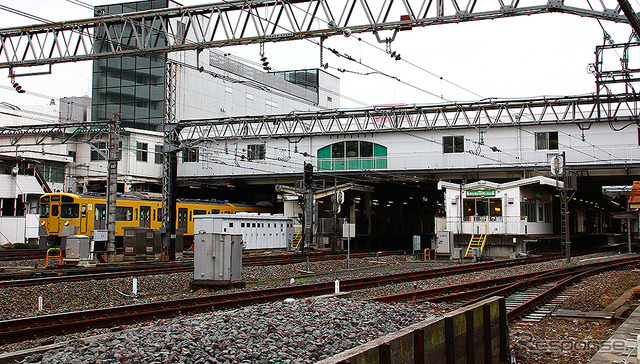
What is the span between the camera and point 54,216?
31.7 meters

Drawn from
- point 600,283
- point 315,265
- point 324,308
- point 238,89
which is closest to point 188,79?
point 238,89

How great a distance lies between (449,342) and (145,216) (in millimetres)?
30514

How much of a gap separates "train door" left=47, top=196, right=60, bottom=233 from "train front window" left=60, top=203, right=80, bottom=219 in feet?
0.84

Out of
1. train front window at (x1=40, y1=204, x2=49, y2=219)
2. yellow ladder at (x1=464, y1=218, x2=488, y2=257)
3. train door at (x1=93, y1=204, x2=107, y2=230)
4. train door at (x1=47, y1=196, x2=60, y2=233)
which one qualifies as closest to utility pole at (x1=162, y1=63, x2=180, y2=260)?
train door at (x1=93, y1=204, x2=107, y2=230)

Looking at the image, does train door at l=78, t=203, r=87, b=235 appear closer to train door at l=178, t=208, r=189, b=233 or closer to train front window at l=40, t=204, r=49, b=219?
train front window at l=40, t=204, r=49, b=219

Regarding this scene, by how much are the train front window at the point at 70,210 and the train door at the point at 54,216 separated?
0.84 ft

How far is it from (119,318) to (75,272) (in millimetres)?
10052

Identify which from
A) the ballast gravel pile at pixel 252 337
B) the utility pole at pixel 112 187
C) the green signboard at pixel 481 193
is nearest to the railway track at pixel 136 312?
the ballast gravel pile at pixel 252 337

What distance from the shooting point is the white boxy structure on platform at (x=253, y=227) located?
109 feet

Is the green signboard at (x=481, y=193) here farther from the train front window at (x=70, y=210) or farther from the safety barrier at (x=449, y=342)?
the safety barrier at (x=449, y=342)

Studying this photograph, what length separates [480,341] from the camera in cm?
853

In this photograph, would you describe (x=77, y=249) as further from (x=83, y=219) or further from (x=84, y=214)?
(x=84, y=214)

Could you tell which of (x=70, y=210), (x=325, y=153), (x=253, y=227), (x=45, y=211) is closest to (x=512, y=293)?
(x=253, y=227)

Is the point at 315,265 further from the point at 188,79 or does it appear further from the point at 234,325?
the point at 188,79
